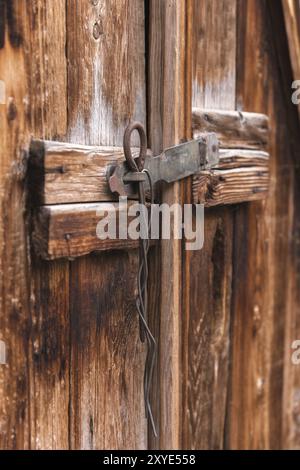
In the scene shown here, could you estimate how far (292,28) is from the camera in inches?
51.4

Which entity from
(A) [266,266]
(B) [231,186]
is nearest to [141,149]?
(B) [231,186]

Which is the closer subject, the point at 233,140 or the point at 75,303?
the point at 75,303

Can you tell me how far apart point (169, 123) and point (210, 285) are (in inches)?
15.3

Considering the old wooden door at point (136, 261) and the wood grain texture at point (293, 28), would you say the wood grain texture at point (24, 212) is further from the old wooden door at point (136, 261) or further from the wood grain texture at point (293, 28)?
the wood grain texture at point (293, 28)

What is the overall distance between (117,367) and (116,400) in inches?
2.3

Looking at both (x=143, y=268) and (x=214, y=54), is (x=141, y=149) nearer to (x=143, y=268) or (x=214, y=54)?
(x=143, y=268)

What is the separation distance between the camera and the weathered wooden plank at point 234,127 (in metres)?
1.10

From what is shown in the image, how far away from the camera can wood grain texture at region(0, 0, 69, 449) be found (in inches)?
31.5

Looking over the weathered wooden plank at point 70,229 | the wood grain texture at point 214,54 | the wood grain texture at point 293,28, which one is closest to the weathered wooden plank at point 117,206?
the weathered wooden plank at point 70,229

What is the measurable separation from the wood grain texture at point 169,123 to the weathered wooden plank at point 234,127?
78mm

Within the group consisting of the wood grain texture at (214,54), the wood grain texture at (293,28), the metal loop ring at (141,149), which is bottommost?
the metal loop ring at (141,149)

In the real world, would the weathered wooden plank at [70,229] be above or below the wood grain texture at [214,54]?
below

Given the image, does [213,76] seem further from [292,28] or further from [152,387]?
[152,387]

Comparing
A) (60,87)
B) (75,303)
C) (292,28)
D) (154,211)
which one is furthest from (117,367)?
(292,28)
